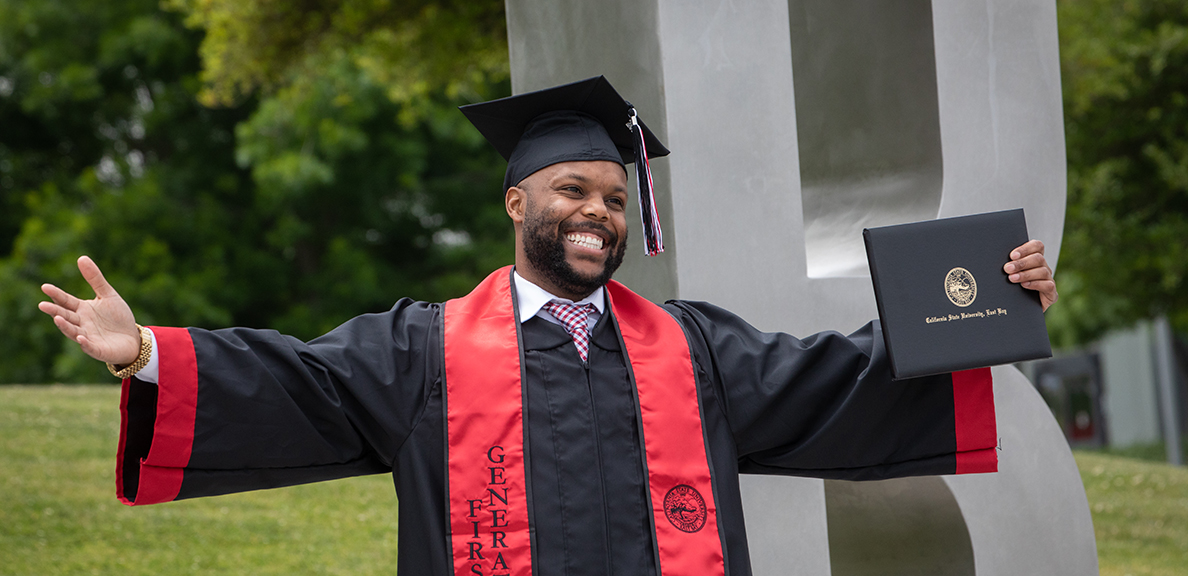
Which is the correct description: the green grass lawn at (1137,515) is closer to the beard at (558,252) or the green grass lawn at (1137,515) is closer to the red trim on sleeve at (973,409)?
A: the red trim on sleeve at (973,409)

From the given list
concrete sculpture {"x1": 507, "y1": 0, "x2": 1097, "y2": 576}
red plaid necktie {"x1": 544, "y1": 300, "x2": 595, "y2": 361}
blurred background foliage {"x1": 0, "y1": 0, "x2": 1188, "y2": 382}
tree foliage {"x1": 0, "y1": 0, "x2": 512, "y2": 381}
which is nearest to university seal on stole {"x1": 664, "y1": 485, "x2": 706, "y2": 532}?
red plaid necktie {"x1": 544, "y1": 300, "x2": 595, "y2": 361}

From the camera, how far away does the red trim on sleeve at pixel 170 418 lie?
2.22 meters

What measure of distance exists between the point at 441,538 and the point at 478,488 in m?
0.15

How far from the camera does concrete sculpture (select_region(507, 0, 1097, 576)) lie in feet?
11.0

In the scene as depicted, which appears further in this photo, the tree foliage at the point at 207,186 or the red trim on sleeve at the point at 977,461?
the tree foliage at the point at 207,186

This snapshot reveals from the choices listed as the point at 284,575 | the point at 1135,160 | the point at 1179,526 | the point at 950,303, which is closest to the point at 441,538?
the point at 950,303

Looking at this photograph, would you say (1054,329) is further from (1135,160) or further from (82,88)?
(82,88)

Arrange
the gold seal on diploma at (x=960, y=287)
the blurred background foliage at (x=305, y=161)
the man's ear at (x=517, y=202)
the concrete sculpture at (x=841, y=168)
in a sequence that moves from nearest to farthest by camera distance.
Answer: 1. the gold seal on diploma at (x=960, y=287)
2. the man's ear at (x=517, y=202)
3. the concrete sculpture at (x=841, y=168)
4. the blurred background foliage at (x=305, y=161)

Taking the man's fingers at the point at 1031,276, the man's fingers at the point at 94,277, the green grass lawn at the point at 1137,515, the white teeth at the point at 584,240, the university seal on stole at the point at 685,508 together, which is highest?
the white teeth at the point at 584,240

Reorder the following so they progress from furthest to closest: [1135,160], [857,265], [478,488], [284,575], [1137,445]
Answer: [1137,445] → [1135,160] → [284,575] → [857,265] → [478,488]

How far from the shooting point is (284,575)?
5.31m

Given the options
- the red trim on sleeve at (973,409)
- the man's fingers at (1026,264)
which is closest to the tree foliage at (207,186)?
the red trim on sleeve at (973,409)

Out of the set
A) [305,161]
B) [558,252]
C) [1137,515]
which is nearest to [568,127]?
[558,252]

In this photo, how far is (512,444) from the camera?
239cm
